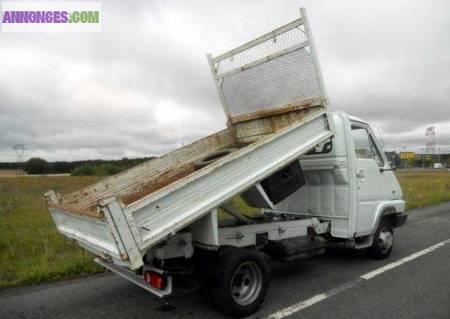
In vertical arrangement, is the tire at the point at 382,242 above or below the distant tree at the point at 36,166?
below

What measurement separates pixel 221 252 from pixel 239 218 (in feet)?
2.91

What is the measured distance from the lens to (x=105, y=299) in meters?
4.46

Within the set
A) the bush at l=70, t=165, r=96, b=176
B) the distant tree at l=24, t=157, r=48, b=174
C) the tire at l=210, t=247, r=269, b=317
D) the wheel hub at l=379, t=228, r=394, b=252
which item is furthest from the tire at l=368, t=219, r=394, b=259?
the distant tree at l=24, t=157, r=48, b=174

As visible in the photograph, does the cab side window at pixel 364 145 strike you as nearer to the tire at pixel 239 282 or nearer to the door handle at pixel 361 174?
the door handle at pixel 361 174

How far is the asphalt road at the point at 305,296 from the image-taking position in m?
3.96

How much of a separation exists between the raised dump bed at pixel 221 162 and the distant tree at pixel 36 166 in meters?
67.2

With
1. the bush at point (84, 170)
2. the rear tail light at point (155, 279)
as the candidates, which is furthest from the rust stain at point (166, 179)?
the bush at point (84, 170)

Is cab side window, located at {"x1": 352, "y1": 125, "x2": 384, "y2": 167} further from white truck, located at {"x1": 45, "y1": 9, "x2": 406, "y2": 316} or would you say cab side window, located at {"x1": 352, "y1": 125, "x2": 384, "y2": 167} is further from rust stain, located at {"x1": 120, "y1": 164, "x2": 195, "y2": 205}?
rust stain, located at {"x1": 120, "y1": 164, "x2": 195, "y2": 205}

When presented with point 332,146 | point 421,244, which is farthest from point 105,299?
point 421,244

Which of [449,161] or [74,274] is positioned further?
[449,161]

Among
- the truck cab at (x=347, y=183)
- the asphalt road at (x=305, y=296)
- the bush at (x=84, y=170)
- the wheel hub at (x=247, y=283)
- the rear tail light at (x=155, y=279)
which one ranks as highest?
the bush at (x=84, y=170)

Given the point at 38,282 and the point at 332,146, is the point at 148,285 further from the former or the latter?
the point at 332,146

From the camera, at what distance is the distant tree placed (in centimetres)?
6431

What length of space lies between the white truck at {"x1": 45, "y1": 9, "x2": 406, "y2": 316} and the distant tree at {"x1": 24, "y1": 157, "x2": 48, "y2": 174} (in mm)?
67349
